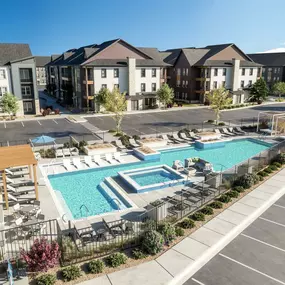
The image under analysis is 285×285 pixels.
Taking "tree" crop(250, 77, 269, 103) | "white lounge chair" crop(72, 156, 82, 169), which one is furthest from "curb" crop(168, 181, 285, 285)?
"tree" crop(250, 77, 269, 103)

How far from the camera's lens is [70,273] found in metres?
11.4

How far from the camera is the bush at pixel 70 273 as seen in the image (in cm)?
1134

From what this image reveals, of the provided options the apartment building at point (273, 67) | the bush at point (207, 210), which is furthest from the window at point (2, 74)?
the apartment building at point (273, 67)

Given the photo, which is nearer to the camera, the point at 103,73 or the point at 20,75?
the point at 20,75

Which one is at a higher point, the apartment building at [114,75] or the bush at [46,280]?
the apartment building at [114,75]

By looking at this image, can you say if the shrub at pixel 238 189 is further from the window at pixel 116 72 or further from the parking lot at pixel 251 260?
the window at pixel 116 72

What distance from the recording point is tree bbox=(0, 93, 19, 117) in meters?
46.0

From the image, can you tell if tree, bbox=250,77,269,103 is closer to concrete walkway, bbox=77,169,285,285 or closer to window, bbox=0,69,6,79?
window, bbox=0,69,6,79

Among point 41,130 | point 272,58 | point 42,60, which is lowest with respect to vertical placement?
point 41,130

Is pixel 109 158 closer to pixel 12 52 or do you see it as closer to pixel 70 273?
pixel 70 273

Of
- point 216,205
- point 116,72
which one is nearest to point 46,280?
point 216,205

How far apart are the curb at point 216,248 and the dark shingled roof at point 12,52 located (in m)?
47.5

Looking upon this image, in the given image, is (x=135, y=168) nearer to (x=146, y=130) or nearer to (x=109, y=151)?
(x=109, y=151)

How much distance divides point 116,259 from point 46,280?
9.42 ft
